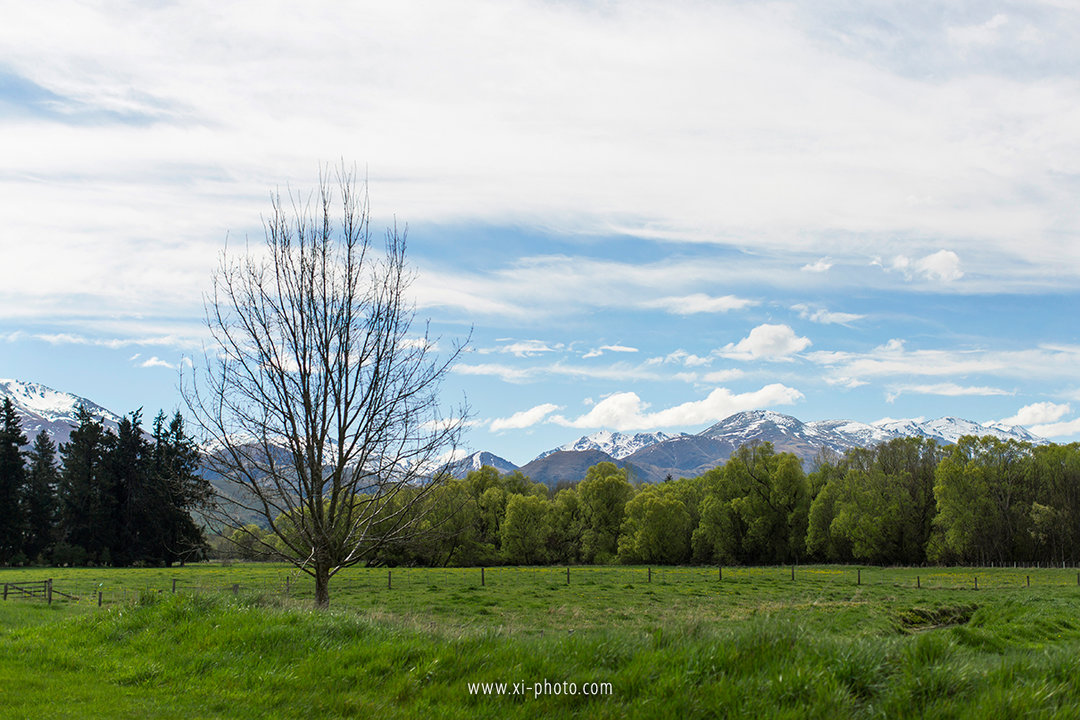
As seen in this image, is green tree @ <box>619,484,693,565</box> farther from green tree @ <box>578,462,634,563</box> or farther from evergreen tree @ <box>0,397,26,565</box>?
evergreen tree @ <box>0,397,26,565</box>

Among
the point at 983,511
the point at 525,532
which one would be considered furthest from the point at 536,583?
the point at 983,511

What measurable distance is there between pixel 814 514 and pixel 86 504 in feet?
296

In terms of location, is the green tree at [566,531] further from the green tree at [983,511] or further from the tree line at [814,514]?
the green tree at [983,511]

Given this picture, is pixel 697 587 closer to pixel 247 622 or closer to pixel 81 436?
pixel 247 622

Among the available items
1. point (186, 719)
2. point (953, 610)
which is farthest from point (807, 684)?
point (953, 610)

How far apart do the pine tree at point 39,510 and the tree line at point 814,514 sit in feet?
143

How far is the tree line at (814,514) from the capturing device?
74062 millimetres

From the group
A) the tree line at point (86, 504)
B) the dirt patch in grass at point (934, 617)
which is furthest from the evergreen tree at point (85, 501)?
the dirt patch in grass at point (934, 617)

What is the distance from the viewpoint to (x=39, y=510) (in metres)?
82.0

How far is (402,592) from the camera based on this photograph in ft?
137

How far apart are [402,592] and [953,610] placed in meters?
30.0

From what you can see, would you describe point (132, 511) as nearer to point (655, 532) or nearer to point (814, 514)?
point (655, 532)

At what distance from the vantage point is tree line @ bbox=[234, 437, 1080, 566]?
74.1 m

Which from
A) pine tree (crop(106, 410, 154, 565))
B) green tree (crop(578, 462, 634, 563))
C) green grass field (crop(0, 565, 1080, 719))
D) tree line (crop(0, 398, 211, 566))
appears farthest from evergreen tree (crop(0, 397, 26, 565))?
green grass field (crop(0, 565, 1080, 719))
